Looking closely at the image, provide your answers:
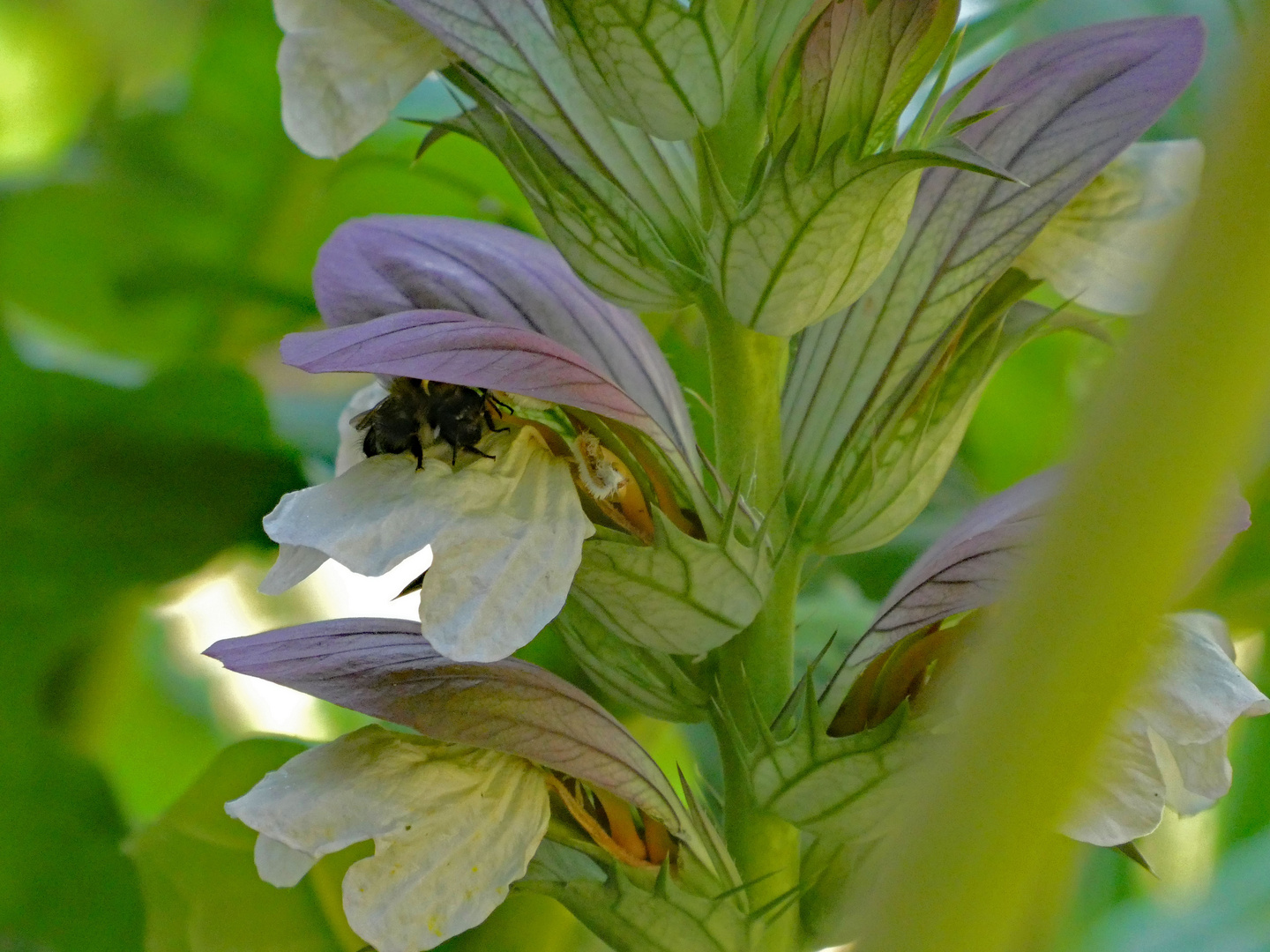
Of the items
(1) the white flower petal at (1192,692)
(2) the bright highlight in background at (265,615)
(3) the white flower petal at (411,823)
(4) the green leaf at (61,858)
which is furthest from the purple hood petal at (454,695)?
(2) the bright highlight in background at (265,615)

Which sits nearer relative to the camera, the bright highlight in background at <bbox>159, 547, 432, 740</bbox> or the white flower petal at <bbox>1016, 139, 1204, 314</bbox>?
the white flower petal at <bbox>1016, 139, 1204, 314</bbox>

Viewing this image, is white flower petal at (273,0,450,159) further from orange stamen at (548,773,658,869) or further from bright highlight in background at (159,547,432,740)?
bright highlight in background at (159,547,432,740)

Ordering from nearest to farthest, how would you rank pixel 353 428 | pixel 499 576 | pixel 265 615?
pixel 499 576 → pixel 353 428 → pixel 265 615

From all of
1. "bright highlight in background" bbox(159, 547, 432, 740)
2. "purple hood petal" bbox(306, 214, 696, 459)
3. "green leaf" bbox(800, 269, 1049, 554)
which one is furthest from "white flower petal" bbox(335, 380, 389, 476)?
"bright highlight in background" bbox(159, 547, 432, 740)

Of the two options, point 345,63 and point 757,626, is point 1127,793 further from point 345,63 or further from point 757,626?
point 345,63

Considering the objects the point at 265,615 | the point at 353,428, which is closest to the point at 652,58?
the point at 353,428

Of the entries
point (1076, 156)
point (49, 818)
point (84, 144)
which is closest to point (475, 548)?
point (1076, 156)
